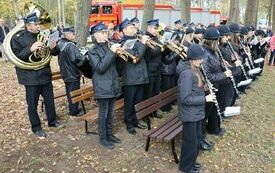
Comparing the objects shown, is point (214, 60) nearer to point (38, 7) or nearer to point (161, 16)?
point (38, 7)

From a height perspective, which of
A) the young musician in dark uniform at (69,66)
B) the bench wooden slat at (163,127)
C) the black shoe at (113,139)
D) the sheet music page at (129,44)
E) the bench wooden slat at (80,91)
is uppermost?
the sheet music page at (129,44)

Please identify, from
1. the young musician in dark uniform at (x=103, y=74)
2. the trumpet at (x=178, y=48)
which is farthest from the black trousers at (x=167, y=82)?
the young musician in dark uniform at (x=103, y=74)

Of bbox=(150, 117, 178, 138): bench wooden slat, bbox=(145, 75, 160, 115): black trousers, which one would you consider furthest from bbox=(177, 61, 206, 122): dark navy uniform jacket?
bbox=(145, 75, 160, 115): black trousers

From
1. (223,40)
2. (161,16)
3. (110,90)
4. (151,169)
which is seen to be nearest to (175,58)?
(223,40)

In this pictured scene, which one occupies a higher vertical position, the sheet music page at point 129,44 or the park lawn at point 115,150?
the sheet music page at point 129,44

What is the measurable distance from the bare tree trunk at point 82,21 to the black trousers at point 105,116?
3.38 meters

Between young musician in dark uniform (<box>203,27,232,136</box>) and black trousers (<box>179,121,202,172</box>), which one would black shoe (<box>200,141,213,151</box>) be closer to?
young musician in dark uniform (<box>203,27,232,136</box>)

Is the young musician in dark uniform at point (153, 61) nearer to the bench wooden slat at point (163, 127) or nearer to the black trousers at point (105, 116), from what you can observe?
the bench wooden slat at point (163, 127)

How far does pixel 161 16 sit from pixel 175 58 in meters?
21.7

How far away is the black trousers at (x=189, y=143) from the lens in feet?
18.4

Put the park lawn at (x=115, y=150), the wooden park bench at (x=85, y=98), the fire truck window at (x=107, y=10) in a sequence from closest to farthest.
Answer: the park lawn at (x=115, y=150), the wooden park bench at (x=85, y=98), the fire truck window at (x=107, y=10)

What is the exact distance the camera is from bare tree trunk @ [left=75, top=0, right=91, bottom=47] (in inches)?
364

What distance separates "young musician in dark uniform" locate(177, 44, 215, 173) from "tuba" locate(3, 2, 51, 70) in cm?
258

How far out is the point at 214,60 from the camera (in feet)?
22.2
